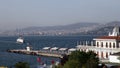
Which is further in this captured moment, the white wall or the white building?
the white building

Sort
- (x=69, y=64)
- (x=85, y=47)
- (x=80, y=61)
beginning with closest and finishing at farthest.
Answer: (x=69, y=64) → (x=80, y=61) → (x=85, y=47)

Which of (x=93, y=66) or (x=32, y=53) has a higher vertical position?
(x=93, y=66)

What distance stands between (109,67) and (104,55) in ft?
80.1

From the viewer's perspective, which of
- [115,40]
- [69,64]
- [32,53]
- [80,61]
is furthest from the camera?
[32,53]

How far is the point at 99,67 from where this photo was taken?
2004 inches

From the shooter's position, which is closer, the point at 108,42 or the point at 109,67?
the point at 109,67

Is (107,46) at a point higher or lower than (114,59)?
higher

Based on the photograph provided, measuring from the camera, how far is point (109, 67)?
52656 mm

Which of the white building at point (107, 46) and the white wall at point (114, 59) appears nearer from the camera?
the white wall at point (114, 59)

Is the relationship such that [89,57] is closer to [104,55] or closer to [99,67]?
[99,67]

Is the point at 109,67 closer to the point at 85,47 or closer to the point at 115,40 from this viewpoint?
the point at 115,40

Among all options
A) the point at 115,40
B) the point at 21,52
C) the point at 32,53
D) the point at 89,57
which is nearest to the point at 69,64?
the point at 89,57

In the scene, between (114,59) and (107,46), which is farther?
(107,46)

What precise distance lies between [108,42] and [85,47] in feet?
21.9
